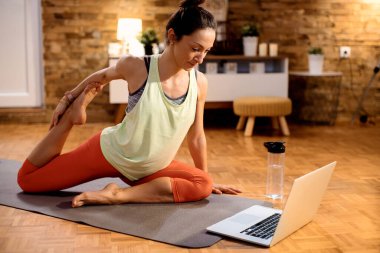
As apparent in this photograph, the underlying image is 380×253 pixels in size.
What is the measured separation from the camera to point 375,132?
5023mm

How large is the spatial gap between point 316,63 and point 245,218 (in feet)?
10.6

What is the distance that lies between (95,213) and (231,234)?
58 centimetres

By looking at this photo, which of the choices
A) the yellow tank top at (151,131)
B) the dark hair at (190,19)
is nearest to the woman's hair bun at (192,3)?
the dark hair at (190,19)

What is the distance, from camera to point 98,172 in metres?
2.56

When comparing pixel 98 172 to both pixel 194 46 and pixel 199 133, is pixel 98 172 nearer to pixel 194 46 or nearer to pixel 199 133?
pixel 199 133

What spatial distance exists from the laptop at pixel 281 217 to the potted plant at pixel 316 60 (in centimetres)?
308

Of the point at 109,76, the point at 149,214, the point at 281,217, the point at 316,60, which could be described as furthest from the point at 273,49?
the point at 281,217

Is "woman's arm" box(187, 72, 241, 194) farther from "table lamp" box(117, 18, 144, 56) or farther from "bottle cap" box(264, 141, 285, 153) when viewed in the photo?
"table lamp" box(117, 18, 144, 56)

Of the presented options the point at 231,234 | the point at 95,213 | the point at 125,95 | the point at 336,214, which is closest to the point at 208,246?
the point at 231,234

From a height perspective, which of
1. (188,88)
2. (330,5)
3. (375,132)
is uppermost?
(330,5)

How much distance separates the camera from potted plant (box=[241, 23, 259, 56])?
522 cm

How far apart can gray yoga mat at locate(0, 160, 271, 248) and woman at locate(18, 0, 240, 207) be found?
51 millimetres

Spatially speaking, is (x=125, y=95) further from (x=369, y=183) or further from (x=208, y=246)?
(x=208, y=246)

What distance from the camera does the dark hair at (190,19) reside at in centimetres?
230
